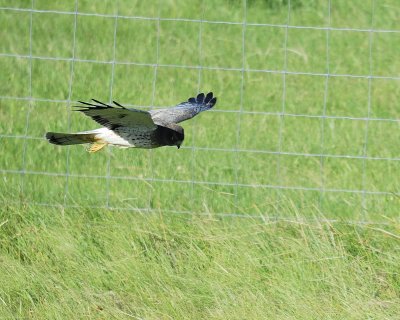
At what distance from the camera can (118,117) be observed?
5.36 metres

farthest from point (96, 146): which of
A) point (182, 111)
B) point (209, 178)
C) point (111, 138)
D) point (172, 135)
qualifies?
point (209, 178)

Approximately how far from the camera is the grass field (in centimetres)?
538

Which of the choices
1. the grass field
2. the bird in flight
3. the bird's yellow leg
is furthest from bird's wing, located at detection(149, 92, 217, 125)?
the bird's yellow leg

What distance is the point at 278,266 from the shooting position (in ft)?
18.1

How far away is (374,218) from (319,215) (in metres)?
0.37

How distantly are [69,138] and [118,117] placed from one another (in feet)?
1.23

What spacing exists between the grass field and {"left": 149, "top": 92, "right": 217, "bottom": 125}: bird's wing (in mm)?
227

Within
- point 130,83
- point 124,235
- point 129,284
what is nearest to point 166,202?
point 124,235

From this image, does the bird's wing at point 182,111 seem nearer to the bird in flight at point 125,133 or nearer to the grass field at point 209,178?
the bird in flight at point 125,133

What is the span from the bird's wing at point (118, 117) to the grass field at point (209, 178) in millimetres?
642

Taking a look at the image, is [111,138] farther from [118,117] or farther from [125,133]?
[118,117]

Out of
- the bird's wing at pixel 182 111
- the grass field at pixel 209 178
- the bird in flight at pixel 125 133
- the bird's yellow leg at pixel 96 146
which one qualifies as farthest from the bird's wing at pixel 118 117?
the grass field at pixel 209 178

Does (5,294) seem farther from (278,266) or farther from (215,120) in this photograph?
(215,120)

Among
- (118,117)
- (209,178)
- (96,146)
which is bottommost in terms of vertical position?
(209,178)
